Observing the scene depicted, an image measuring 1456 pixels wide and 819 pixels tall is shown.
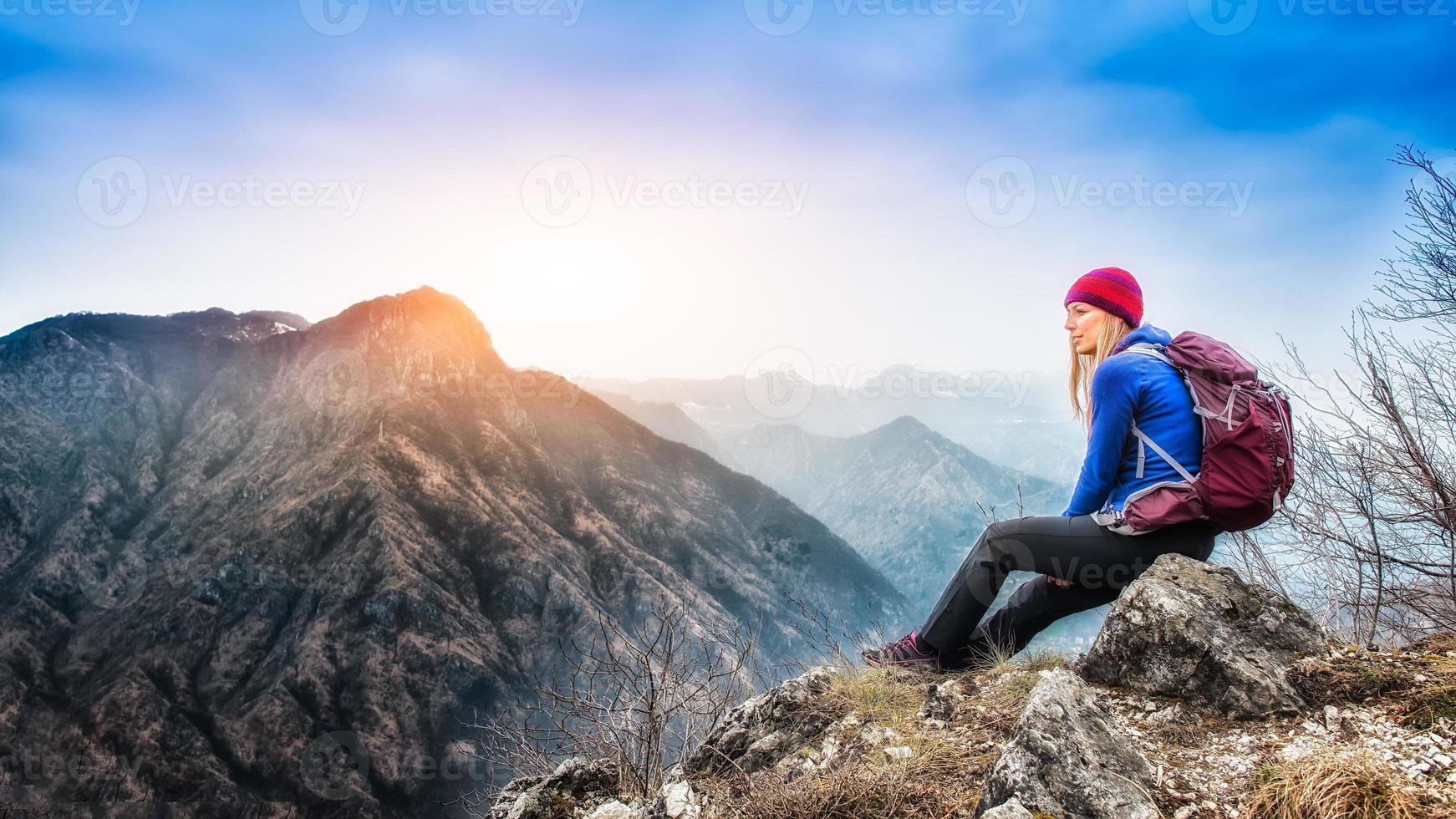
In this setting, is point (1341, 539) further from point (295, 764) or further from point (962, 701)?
point (295, 764)

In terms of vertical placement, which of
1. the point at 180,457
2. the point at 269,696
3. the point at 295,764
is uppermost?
→ the point at 180,457

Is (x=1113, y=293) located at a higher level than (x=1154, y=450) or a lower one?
higher

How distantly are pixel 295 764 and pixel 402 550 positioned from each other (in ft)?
75.4

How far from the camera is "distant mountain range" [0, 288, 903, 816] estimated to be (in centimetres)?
6644

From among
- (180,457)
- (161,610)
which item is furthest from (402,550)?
(180,457)

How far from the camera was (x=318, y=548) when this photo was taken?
80625mm

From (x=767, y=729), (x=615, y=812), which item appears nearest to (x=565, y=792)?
(x=615, y=812)

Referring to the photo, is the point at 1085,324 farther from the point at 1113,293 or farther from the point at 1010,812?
the point at 1010,812

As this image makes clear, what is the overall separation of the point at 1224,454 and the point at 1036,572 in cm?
108

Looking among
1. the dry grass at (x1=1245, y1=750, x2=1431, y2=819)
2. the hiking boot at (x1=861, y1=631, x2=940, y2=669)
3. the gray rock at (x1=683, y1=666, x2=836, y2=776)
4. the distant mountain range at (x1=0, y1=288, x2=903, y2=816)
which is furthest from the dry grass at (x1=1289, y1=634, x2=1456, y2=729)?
the distant mountain range at (x1=0, y1=288, x2=903, y2=816)

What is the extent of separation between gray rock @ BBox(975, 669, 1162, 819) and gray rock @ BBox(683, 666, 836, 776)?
138 cm

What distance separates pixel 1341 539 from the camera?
7.38m

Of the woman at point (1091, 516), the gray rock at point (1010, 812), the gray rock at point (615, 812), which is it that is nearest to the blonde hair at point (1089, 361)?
the woman at point (1091, 516)

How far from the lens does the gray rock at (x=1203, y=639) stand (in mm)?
2928
